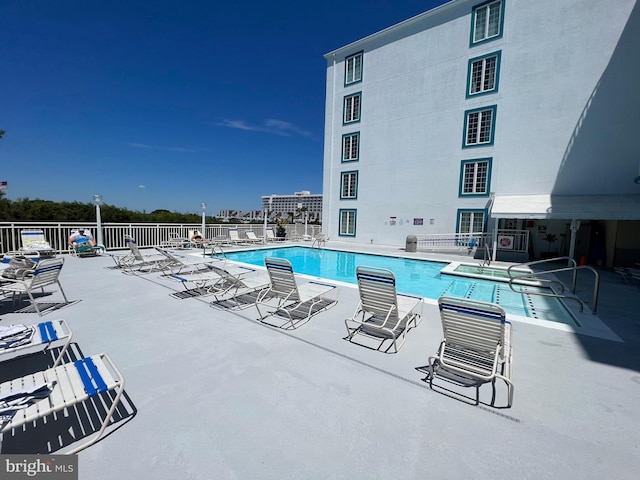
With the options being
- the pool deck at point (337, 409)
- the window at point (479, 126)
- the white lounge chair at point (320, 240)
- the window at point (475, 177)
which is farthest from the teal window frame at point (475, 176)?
the pool deck at point (337, 409)

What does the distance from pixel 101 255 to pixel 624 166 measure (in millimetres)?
23395

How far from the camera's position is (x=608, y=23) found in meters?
12.7

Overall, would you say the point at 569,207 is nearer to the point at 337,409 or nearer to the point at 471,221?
the point at 471,221

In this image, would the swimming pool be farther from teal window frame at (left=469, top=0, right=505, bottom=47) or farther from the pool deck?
teal window frame at (left=469, top=0, right=505, bottom=47)

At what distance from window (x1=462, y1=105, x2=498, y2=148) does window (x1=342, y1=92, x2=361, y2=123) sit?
7.46 metres

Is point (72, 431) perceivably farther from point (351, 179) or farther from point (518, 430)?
point (351, 179)

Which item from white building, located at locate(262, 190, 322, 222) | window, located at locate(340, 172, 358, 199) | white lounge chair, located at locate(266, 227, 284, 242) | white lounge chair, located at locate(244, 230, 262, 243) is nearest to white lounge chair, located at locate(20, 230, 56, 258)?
white lounge chair, located at locate(244, 230, 262, 243)

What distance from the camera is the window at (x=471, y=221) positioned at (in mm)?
15859

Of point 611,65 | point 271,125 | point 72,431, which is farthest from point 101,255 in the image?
point 271,125

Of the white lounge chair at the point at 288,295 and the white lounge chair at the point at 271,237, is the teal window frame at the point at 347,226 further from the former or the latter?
the white lounge chair at the point at 288,295

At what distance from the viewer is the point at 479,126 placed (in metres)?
15.9

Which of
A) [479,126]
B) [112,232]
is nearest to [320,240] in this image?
[112,232]

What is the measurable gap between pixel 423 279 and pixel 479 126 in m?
11.7

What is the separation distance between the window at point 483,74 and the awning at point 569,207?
6.47 m
